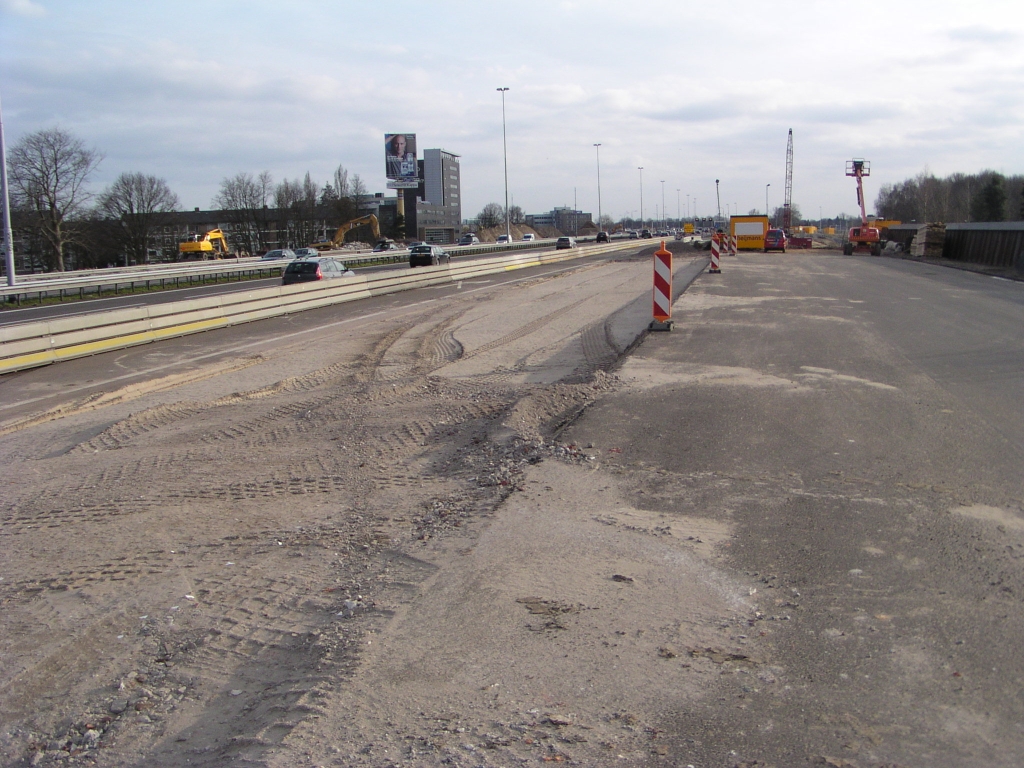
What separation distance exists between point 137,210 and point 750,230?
68.0m

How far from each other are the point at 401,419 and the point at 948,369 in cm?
773

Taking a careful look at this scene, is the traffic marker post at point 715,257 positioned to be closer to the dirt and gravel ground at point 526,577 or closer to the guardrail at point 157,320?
the guardrail at point 157,320

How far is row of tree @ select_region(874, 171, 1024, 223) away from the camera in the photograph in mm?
94312

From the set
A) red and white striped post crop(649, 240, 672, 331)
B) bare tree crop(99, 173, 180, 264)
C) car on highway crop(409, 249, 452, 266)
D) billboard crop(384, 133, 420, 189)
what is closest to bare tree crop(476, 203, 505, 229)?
billboard crop(384, 133, 420, 189)

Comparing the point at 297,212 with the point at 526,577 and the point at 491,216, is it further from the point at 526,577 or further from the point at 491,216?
the point at 526,577

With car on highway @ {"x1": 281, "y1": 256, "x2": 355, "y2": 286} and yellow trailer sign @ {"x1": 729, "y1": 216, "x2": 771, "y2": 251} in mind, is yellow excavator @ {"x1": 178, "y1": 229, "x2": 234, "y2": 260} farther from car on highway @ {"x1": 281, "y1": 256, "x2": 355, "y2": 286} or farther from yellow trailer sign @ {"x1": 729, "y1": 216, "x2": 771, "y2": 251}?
yellow trailer sign @ {"x1": 729, "y1": 216, "x2": 771, "y2": 251}

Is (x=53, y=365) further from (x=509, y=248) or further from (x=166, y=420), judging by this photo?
(x=509, y=248)

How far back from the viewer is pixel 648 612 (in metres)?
4.34

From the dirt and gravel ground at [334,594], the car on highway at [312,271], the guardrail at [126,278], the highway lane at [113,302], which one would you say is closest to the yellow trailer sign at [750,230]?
the guardrail at [126,278]

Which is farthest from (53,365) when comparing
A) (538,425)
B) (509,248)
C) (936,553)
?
(509,248)

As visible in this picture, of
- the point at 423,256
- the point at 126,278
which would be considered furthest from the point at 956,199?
the point at 126,278

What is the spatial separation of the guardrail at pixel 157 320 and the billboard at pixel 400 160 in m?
99.4

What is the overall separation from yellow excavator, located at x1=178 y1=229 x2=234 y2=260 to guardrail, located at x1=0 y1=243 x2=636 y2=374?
147 ft

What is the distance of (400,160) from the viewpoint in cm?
12588
